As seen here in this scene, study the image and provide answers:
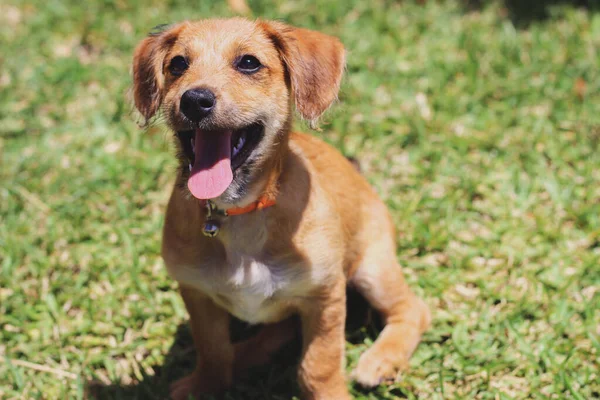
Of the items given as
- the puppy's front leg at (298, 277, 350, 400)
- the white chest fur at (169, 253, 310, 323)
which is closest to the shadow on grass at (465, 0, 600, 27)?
the puppy's front leg at (298, 277, 350, 400)

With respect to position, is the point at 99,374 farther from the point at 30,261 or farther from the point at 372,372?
the point at 372,372

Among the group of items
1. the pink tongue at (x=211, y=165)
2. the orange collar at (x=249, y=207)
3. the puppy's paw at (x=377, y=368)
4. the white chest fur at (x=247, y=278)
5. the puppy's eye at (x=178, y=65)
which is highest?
the puppy's eye at (x=178, y=65)

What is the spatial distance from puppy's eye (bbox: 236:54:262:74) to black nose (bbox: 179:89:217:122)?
33 cm

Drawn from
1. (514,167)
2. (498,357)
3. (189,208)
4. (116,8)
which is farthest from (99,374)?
(116,8)

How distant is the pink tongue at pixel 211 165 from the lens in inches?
125

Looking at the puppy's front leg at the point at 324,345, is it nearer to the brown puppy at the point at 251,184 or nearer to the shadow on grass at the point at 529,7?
the brown puppy at the point at 251,184

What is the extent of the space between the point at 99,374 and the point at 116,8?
438cm

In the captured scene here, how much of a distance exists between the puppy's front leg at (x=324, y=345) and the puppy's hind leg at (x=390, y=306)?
0.33 metres

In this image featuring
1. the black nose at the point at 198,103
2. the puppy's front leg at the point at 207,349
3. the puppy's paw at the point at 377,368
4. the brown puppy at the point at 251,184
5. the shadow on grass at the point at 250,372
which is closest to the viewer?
the black nose at the point at 198,103

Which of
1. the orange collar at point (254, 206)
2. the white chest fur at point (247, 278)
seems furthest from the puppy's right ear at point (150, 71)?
the white chest fur at point (247, 278)

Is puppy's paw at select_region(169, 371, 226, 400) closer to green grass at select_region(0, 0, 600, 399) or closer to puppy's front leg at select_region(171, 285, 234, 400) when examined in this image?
puppy's front leg at select_region(171, 285, 234, 400)

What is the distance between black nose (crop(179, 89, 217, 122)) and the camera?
3105 mm

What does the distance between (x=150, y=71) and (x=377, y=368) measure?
2.11 m

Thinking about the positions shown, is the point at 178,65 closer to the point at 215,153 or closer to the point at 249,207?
the point at 215,153
